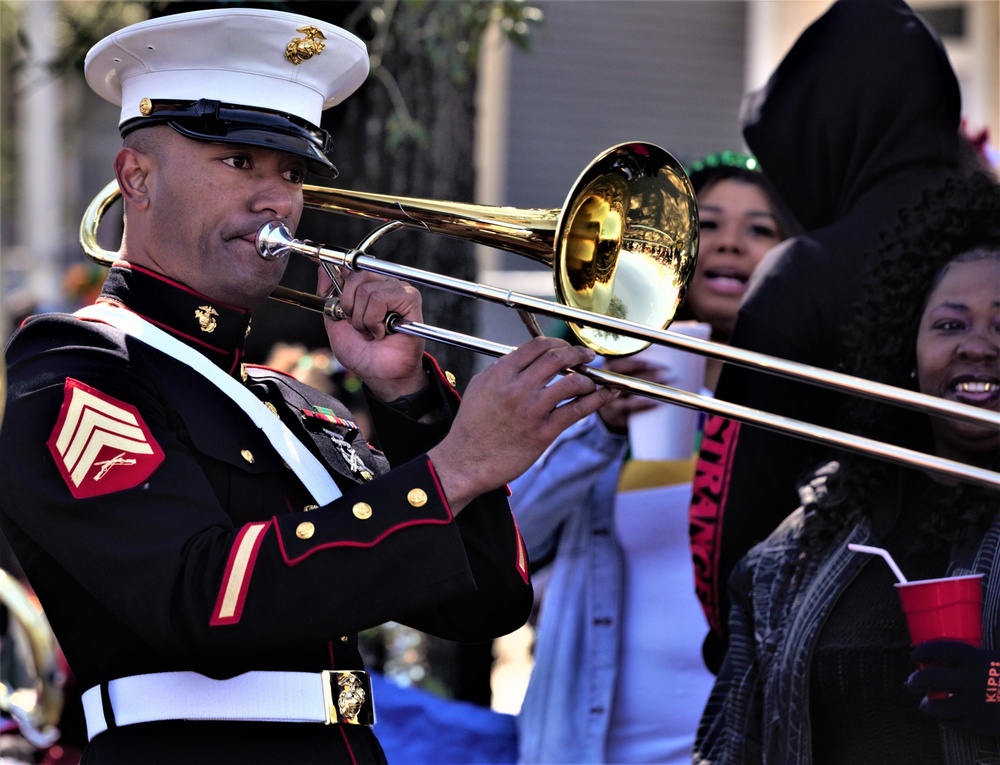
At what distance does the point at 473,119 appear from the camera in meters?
5.34

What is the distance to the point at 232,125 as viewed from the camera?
2.50 metres

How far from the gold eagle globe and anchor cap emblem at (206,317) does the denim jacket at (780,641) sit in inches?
47.5

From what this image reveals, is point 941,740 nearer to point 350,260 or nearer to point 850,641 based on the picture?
point 850,641

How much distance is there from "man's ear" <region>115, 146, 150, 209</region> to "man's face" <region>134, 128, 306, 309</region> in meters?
0.02

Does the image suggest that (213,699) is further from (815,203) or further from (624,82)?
(624,82)

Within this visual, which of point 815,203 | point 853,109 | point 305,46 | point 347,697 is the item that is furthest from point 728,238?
point 347,697

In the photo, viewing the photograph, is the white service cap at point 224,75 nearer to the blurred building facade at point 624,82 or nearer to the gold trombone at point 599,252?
the gold trombone at point 599,252

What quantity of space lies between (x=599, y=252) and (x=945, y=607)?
89cm

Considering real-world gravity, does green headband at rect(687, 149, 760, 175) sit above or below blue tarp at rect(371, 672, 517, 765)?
above

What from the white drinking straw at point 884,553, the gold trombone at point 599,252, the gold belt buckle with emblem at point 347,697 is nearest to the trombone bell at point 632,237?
the gold trombone at point 599,252

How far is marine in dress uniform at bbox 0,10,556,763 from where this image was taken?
213 centimetres

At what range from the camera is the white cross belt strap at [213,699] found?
2.28 m

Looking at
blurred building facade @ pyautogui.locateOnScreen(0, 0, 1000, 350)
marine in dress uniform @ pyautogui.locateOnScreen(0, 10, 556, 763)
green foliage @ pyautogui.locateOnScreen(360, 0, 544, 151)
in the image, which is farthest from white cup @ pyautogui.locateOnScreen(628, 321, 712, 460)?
blurred building facade @ pyautogui.locateOnScreen(0, 0, 1000, 350)

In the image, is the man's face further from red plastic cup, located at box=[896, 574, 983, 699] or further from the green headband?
the green headband
